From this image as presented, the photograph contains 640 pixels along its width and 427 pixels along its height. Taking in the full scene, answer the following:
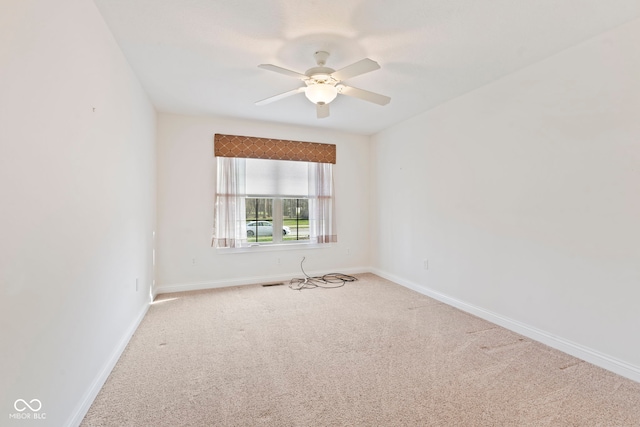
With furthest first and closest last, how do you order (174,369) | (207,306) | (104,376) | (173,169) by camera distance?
1. (173,169)
2. (207,306)
3. (174,369)
4. (104,376)

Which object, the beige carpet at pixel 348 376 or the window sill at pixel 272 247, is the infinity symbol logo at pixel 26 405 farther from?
the window sill at pixel 272 247

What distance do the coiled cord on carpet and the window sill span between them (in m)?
0.24

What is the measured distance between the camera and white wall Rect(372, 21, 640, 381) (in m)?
2.07

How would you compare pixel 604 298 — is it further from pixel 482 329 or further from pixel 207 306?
pixel 207 306

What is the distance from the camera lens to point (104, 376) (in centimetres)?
196

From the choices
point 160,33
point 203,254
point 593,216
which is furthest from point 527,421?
point 203,254

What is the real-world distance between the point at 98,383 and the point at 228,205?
267 centimetres

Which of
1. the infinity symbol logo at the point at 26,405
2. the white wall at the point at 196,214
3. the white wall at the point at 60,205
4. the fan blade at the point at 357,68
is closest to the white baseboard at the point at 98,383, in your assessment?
the white wall at the point at 60,205

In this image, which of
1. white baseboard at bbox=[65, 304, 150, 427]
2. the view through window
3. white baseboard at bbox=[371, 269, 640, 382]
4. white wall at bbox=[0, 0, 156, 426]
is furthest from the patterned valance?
white baseboard at bbox=[371, 269, 640, 382]

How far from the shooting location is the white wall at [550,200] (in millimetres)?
2068

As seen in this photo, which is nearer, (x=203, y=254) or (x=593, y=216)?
(x=593, y=216)

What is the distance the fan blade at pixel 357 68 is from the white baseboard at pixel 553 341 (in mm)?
2679

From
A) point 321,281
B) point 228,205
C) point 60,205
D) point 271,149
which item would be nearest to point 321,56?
point 60,205

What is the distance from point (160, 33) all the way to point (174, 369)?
2498mm
